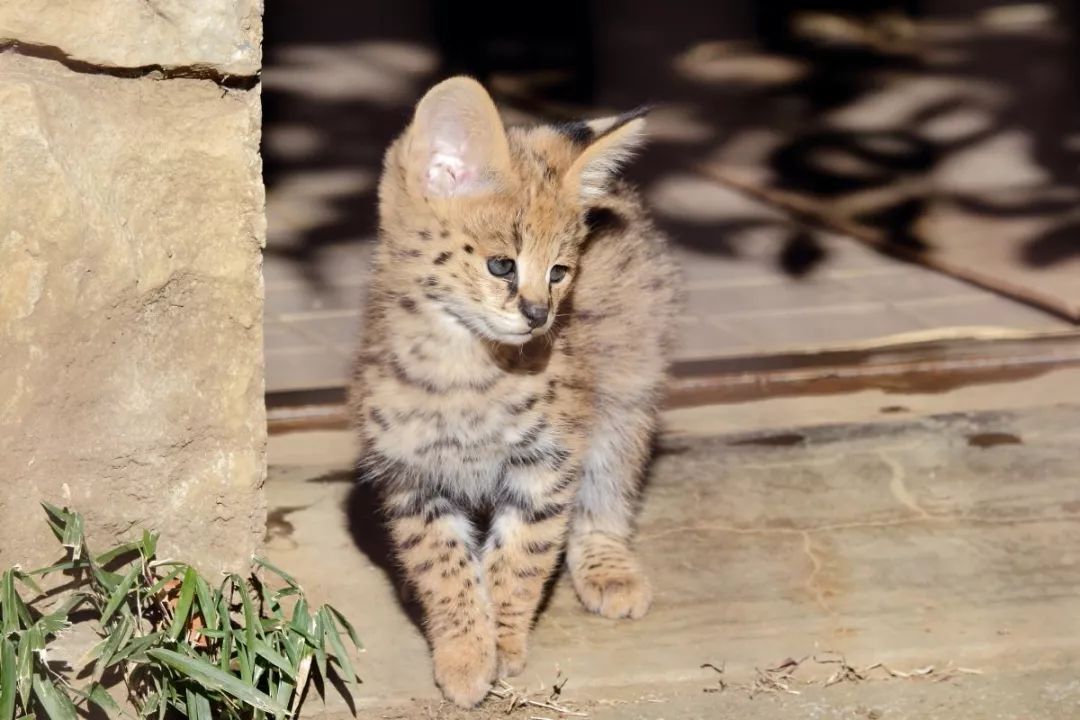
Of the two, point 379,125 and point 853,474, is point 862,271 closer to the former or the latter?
point 853,474

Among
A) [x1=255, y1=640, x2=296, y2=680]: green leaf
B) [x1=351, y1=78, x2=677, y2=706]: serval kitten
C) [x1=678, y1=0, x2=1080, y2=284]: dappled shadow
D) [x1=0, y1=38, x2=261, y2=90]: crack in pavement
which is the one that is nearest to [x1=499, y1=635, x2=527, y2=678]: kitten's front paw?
[x1=351, y1=78, x2=677, y2=706]: serval kitten

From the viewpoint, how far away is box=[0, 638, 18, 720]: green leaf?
2.46m

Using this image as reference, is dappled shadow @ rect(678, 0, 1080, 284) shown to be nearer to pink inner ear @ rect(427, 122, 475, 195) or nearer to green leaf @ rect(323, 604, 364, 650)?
pink inner ear @ rect(427, 122, 475, 195)

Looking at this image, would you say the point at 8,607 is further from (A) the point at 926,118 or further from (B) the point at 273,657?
(A) the point at 926,118

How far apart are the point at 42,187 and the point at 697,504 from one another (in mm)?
1791

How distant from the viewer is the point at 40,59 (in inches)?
99.0

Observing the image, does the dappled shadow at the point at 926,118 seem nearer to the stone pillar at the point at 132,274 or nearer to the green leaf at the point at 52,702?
the stone pillar at the point at 132,274

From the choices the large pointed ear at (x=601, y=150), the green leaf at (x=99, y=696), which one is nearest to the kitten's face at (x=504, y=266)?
the large pointed ear at (x=601, y=150)

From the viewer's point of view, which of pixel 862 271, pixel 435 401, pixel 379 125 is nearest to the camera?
pixel 435 401

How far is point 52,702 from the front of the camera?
8.39 feet

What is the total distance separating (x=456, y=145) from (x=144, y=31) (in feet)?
2.03

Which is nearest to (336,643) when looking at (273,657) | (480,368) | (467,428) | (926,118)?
(273,657)

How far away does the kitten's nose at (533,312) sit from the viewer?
284 cm

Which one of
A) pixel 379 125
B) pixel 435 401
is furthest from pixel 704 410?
pixel 379 125
